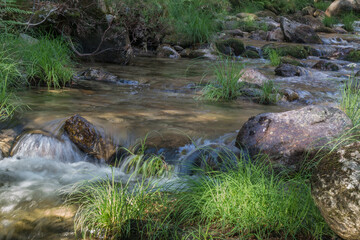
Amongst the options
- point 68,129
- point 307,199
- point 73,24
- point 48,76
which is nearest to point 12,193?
point 68,129

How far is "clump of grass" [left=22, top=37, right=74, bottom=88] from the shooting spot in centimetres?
620

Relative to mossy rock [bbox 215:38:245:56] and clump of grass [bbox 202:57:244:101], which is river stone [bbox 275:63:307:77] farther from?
mossy rock [bbox 215:38:245:56]

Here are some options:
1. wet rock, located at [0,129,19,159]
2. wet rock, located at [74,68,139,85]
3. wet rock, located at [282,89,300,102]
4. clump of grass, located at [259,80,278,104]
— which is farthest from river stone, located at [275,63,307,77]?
wet rock, located at [0,129,19,159]

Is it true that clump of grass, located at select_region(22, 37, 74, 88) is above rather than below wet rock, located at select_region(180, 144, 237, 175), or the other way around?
above

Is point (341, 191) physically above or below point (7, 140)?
above

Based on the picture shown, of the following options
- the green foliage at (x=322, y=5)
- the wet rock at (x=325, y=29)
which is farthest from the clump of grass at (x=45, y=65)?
the green foliage at (x=322, y=5)

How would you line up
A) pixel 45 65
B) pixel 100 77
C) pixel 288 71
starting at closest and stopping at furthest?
1. pixel 45 65
2. pixel 100 77
3. pixel 288 71

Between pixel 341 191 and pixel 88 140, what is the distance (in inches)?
116

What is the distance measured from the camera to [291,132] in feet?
12.9

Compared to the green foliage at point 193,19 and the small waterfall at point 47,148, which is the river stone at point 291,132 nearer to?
the small waterfall at point 47,148

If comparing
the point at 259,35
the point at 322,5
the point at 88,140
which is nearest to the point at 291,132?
the point at 88,140

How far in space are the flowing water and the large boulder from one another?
19.2 meters

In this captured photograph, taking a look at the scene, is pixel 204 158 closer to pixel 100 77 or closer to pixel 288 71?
pixel 100 77

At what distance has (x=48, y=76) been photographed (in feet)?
20.6
